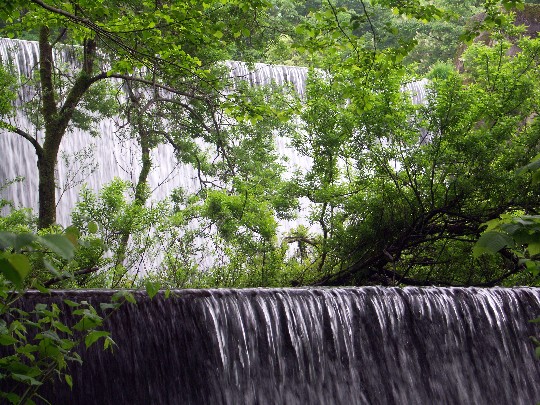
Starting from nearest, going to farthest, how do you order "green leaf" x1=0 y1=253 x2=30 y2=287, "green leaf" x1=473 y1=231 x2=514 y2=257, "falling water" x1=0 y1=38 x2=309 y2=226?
1. "green leaf" x1=0 y1=253 x2=30 y2=287
2. "green leaf" x1=473 y1=231 x2=514 y2=257
3. "falling water" x1=0 y1=38 x2=309 y2=226

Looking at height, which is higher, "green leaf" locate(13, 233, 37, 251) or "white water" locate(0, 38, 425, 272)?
"white water" locate(0, 38, 425, 272)

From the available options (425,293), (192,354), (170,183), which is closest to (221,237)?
(425,293)

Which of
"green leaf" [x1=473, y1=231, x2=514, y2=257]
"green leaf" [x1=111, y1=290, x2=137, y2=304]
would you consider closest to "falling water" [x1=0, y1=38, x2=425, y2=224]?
"green leaf" [x1=111, y1=290, x2=137, y2=304]

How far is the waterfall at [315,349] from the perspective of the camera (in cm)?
457

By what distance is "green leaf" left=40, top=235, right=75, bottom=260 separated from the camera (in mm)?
1899

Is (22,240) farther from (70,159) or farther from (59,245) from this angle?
(70,159)

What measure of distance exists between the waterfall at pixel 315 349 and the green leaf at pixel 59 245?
97.5 inches

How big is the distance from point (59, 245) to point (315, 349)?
3.67 metres

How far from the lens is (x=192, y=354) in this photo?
4844 millimetres

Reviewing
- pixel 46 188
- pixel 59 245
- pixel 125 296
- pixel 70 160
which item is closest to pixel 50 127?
pixel 46 188

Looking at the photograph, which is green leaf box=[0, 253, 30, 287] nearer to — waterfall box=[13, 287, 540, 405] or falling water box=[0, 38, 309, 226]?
waterfall box=[13, 287, 540, 405]

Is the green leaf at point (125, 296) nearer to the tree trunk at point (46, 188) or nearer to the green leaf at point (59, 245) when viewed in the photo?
the green leaf at point (59, 245)

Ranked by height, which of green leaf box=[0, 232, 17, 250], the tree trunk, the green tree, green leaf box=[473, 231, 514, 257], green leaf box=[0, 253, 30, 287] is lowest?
green leaf box=[473, 231, 514, 257]

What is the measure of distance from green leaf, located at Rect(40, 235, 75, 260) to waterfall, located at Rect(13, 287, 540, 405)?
248 cm
